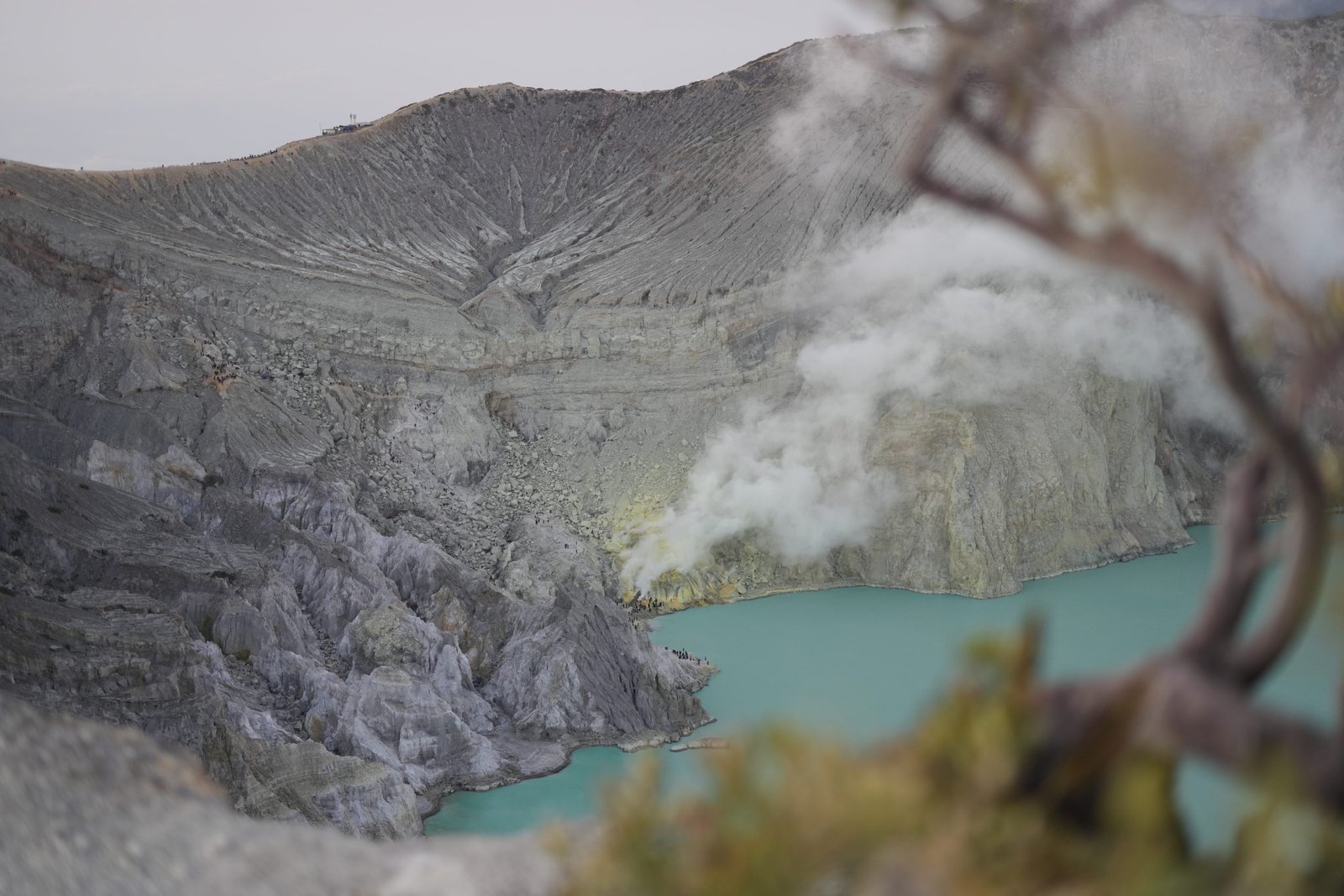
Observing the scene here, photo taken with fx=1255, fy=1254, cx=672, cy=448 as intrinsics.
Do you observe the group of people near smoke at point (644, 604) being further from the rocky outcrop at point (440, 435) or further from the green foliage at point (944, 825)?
the green foliage at point (944, 825)

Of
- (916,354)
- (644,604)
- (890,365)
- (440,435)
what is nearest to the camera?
(644,604)

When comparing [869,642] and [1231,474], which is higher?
[1231,474]

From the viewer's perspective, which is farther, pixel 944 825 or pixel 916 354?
pixel 916 354

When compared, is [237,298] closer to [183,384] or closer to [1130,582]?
[183,384]

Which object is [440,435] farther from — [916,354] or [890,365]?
[916,354]

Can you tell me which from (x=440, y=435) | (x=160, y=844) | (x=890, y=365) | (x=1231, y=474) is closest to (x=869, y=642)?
(x=890, y=365)

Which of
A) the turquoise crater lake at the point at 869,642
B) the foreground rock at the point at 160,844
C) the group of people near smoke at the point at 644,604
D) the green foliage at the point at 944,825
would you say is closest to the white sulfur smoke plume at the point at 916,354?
the group of people near smoke at the point at 644,604
